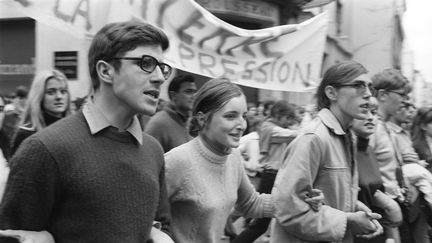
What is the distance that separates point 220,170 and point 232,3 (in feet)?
33.5

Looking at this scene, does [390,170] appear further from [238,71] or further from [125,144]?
[125,144]

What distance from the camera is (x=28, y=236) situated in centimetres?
188

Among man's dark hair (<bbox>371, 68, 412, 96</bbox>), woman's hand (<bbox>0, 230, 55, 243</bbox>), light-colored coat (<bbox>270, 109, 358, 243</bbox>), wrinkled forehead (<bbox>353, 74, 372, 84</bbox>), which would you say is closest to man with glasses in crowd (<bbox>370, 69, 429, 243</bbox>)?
man's dark hair (<bbox>371, 68, 412, 96</bbox>)

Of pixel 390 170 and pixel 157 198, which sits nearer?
pixel 157 198

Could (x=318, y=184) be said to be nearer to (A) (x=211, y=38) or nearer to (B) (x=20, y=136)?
(B) (x=20, y=136)

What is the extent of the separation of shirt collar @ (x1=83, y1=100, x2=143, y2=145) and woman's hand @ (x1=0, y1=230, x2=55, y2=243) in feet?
1.20

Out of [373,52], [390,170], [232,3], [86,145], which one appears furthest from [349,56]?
[86,145]

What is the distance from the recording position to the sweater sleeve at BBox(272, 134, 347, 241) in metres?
2.98

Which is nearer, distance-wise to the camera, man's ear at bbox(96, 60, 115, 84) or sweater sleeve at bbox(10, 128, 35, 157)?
man's ear at bbox(96, 60, 115, 84)

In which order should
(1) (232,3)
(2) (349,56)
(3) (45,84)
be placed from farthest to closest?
(2) (349,56) < (1) (232,3) < (3) (45,84)

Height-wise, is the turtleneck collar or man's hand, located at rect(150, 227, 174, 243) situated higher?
the turtleneck collar

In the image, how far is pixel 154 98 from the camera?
2129 mm

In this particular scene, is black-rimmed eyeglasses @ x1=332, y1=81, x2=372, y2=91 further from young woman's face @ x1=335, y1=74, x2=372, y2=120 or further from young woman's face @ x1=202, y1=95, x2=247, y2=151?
young woman's face @ x1=202, y1=95, x2=247, y2=151

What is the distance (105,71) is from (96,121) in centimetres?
18
